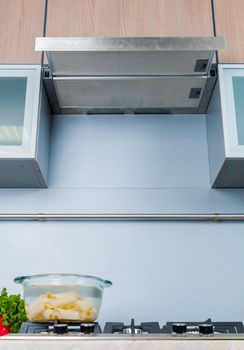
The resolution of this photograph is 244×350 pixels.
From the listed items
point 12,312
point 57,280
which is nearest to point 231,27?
point 57,280

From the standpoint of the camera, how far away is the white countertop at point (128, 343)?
2.15 ft

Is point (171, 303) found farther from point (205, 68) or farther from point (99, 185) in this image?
point (205, 68)

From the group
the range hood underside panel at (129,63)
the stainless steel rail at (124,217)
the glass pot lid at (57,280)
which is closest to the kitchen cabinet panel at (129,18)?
the range hood underside panel at (129,63)

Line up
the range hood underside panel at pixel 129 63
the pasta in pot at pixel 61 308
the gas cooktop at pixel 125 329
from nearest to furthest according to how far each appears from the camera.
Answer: the gas cooktop at pixel 125 329 < the pasta in pot at pixel 61 308 < the range hood underside panel at pixel 129 63

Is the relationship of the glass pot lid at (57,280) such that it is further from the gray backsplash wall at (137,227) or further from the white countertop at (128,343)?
the gray backsplash wall at (137,227)

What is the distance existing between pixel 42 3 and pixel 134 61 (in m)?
0.43

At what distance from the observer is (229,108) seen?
132 cm

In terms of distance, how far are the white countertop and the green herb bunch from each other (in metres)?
0.46

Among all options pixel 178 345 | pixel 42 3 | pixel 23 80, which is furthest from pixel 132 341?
pixel 42 3

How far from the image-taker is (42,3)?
1.47 meters

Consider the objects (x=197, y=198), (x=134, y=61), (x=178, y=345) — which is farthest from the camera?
(x=197, y=198)

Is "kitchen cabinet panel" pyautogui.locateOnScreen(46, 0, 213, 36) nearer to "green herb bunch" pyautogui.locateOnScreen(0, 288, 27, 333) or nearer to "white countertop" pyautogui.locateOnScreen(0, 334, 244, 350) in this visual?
"green herb bunch" pyautogui.locateOnScreen(0, 288, 27, 333)

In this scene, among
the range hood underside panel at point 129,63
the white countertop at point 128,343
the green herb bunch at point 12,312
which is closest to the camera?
the white countertop at point 128,343

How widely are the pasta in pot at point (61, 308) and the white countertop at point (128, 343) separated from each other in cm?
26
